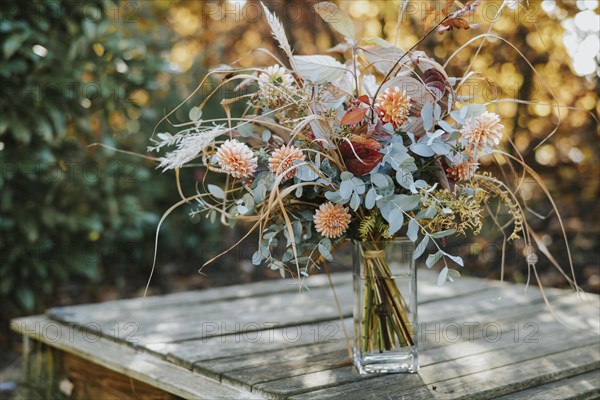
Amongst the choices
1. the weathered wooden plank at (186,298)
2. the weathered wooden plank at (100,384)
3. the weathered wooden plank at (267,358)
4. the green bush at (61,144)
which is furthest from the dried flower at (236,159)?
the green bush at (61,144)

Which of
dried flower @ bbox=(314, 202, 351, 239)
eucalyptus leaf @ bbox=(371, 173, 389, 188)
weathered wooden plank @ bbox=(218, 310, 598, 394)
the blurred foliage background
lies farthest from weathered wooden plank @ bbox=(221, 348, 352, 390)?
the blurred foliage background

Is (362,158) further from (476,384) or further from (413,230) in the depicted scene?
(476,384)

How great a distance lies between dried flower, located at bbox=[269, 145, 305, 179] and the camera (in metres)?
1.27

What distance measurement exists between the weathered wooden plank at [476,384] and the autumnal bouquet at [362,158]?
10cm

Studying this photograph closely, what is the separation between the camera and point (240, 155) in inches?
51.4

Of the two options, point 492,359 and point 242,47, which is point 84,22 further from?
point 242,47

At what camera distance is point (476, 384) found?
1.37m

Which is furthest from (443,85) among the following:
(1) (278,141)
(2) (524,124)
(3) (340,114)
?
(2) (524,124)

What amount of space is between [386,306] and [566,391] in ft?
1.26

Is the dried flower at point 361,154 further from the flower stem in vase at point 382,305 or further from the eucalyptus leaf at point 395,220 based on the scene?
the flower stem in vase at point 382,305

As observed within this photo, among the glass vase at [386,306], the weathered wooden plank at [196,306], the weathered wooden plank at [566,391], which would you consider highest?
the glass vase at [386,306]

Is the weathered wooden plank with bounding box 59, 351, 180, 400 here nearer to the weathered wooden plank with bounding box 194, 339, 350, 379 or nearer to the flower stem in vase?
the weathered wooden plank with bounding box 194, 339, 350, 379

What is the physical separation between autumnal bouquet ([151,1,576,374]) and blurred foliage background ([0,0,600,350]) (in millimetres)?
735

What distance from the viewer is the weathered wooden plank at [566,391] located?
1350 millimetres
